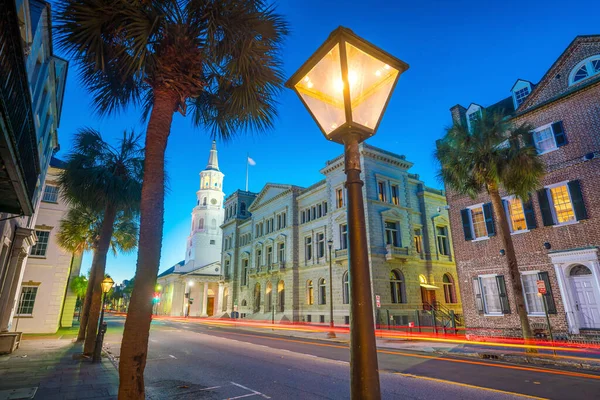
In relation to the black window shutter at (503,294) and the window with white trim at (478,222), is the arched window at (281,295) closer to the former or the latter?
the window with white trim at (478,222)

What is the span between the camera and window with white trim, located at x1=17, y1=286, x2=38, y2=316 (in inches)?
942

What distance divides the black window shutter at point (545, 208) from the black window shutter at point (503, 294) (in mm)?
4017

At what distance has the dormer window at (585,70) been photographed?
1725 cm

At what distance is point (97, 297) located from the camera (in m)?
14.1

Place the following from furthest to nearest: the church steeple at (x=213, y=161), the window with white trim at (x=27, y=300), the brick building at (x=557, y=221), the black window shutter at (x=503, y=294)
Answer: the church steeple at (x=213, y=161), the window with white trim at (x=27, y=300), the black window shutter at (x=503, y=294), the brick building at (x=557, y=221)

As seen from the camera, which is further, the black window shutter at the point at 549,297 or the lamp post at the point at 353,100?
the black window shutter at the point at 549,297

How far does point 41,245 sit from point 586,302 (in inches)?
1378

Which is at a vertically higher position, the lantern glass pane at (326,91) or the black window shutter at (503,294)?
the lantern glass pane at (326,91)

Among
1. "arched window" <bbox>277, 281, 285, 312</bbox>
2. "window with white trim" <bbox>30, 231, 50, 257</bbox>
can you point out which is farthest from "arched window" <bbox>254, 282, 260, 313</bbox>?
"window with white trim" <bbox>30, 231, 50, 257</bbox>

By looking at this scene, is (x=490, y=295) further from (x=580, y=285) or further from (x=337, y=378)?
(x=337, y=378)

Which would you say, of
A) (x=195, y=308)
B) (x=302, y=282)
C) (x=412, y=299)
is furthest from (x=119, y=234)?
(x=195, y=308)

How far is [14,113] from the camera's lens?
575 cm

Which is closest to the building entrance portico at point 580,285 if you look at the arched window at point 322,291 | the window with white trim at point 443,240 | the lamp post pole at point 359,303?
the window with white trim at point 443,240

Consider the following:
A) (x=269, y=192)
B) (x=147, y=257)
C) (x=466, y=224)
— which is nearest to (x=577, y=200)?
(x=466, y=224)
